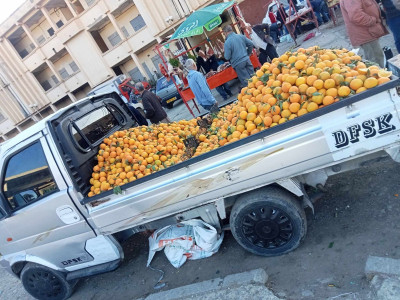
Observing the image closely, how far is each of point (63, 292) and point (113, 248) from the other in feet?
4.35

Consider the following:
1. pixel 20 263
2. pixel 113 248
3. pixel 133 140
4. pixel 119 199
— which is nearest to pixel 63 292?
pixel 20 263

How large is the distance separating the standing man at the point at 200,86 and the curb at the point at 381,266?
4.46 meters

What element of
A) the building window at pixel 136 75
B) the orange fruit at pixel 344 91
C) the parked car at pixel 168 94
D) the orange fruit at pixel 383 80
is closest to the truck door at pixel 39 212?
the orange fruit at pixel 344 91

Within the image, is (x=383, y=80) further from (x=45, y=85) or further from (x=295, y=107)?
(x=45, y=85)

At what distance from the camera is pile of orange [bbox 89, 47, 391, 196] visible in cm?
277

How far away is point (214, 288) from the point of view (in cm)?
321

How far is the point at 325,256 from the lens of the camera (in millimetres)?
3047

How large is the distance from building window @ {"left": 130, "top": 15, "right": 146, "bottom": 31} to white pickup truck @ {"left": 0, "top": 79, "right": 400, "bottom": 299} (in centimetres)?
2422

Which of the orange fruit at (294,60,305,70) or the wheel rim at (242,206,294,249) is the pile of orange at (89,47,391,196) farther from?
the wheel rim at (242,206,294,249)

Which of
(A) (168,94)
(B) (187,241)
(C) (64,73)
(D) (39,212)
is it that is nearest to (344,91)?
(B) (187,241)

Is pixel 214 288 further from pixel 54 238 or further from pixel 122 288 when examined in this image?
pixel 54 238

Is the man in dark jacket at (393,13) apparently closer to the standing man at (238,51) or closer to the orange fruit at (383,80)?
the standing man at (238,51)

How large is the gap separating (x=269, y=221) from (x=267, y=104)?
1.26 meters

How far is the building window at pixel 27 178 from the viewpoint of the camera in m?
3.67
